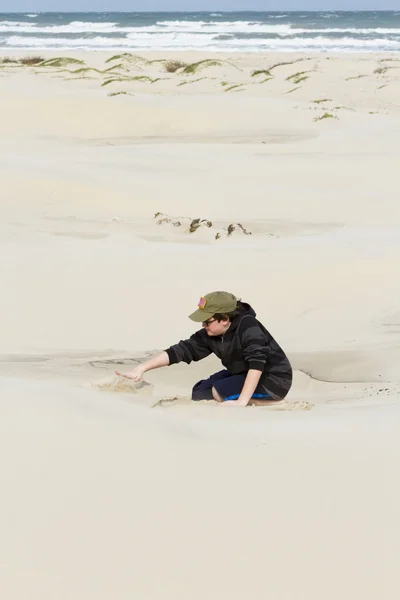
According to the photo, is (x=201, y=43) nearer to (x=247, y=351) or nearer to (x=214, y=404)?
(x=247, y=351)

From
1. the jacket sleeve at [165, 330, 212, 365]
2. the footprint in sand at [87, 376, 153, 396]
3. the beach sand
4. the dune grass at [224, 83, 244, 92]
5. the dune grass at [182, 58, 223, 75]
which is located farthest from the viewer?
the dune grass at [182, 58, 223, 75]

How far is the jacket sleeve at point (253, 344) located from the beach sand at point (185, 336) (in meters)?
0.23

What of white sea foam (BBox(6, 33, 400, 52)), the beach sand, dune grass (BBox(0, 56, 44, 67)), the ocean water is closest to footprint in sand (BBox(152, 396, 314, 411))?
the beach sand

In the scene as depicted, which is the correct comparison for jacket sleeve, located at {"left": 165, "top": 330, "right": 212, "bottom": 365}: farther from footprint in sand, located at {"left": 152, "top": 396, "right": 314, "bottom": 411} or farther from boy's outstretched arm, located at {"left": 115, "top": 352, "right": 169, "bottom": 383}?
footprint in sand, located at {"left": 152, "top": 396, "right": 314, "bottom": 411}

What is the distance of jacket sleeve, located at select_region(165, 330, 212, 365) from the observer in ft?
16.3

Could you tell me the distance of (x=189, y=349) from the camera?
4984mm

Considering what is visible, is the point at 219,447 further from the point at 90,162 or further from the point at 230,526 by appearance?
the point at 90,162

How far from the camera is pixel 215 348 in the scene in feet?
16.2

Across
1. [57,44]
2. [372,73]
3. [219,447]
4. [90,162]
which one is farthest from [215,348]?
[57,44]

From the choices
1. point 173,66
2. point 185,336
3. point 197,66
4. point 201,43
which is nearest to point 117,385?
point 185,336

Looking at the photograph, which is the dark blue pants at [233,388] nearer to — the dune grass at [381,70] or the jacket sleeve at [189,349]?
the jacket sleeve at [189,349]

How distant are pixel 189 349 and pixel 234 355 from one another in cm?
25

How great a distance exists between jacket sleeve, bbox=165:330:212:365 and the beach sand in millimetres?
373

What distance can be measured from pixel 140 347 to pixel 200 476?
11.8 ft
